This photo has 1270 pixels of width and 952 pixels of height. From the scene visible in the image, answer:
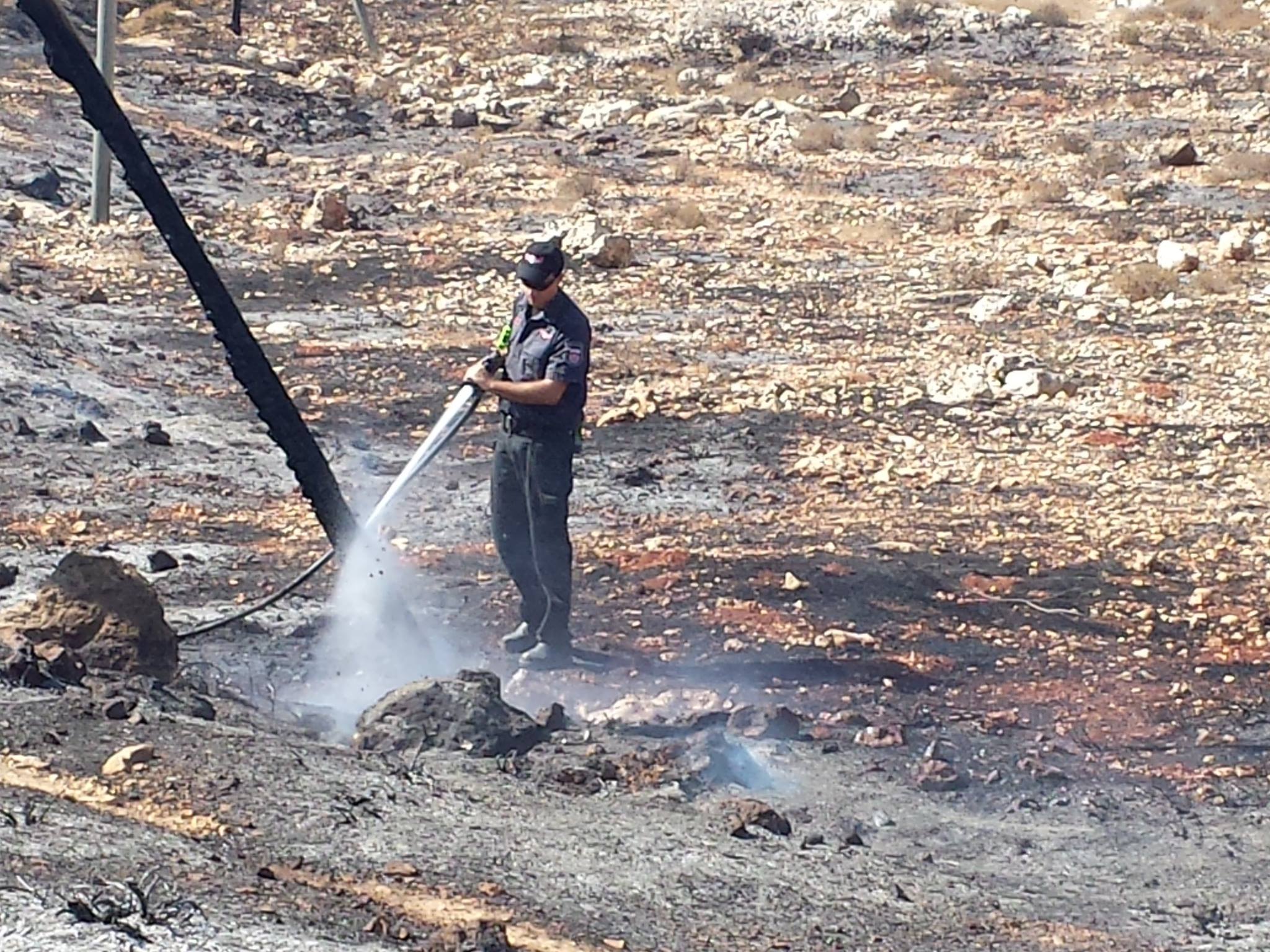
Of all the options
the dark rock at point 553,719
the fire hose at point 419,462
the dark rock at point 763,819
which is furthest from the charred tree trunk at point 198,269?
the dark rock at point 763,819

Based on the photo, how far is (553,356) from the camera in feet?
24.0

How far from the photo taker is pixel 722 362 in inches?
541

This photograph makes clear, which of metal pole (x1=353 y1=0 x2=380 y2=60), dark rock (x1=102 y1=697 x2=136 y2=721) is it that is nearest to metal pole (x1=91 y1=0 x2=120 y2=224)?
dark rock (x1=102 y1=697 x2=136 y2=721)

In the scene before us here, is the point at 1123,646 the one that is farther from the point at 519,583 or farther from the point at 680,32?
the point at 680,32

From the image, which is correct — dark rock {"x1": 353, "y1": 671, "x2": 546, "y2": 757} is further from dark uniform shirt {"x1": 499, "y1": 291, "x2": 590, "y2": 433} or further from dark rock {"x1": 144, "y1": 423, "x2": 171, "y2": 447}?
dark rock {"x1": 144, "y1": 423, "x2": 171, "y2": 447}


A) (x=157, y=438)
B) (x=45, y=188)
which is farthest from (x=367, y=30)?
(x=157, y=438)

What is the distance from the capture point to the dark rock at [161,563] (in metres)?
8.76

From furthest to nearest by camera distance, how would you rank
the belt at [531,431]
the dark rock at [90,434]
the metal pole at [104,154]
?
1. the metal pole at [104,154]
2. the dark rock at [90,434]
3. the belt at [531,431]

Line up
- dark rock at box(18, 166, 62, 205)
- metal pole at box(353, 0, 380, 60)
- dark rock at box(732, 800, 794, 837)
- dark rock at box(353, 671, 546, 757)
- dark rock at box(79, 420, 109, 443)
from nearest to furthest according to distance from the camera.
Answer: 1. dark rock at box(732, 800, 794, 837)
2. dark rock at box(353, 671, 546, 757)
3. dark rock at box(79, 420, 109, 443)
4. dark rock at box(18, 166, 62, 205)
5. metal pole at box(353, 0, 380, 60)

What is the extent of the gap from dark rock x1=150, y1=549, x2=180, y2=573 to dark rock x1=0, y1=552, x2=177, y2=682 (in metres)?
2.10

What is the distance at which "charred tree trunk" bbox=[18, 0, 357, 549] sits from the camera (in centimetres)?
633

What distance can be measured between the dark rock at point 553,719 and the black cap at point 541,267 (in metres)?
Result: 1.63

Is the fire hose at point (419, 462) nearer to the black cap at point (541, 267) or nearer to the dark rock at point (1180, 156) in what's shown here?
the black cap at point (541, 267)

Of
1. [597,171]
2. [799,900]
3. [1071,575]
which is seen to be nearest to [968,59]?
[597,171]
